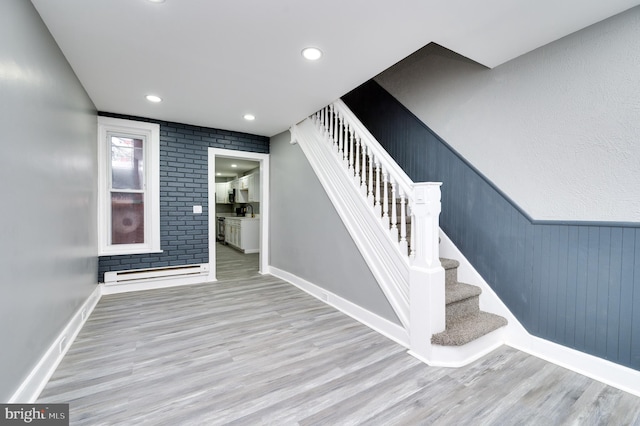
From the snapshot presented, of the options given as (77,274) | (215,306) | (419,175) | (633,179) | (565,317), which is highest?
(419,175)

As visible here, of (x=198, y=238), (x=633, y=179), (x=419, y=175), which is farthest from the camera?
(x=198, y=238)

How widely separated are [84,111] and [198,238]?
2.08 meters

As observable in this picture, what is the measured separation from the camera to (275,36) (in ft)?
6.35

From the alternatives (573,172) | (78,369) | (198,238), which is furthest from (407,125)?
(78,369)

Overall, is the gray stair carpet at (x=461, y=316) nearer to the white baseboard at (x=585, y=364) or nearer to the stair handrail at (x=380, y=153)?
the white baseboard at (x=585, y=364)

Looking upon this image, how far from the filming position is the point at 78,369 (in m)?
1.89

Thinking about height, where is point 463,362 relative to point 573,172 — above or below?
below

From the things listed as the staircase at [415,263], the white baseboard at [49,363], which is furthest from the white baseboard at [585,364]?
the white baseboard at [49,363]

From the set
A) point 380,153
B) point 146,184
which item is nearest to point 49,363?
point 146,184

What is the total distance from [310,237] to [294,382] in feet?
6.64

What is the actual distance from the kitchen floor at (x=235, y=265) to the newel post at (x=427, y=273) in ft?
10.4

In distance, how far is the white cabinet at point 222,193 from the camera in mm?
9484

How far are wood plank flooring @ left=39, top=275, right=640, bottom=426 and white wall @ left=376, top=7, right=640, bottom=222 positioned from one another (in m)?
1.24

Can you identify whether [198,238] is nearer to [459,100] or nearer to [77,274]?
[77,274]
